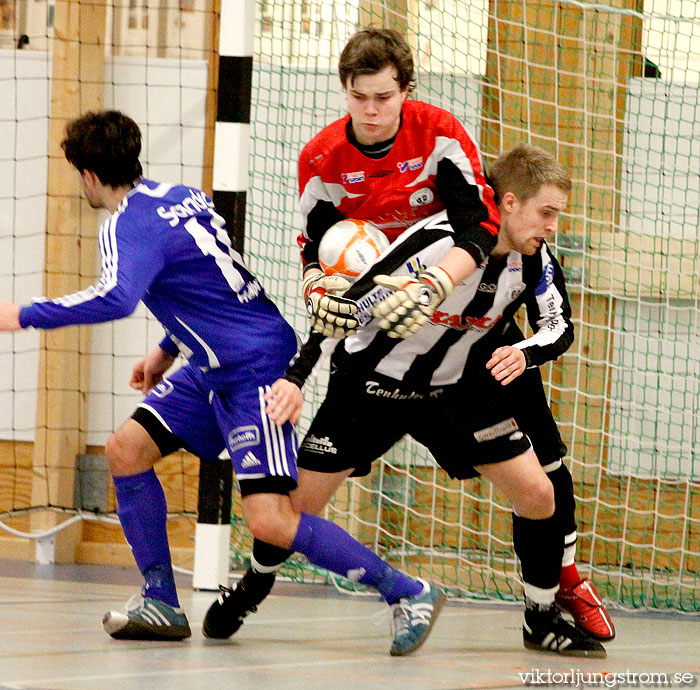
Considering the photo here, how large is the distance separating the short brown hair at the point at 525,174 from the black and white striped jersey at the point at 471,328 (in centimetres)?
18

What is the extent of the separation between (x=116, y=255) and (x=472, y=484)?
2.41 m

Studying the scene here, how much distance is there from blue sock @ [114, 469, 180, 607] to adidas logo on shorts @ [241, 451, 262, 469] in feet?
1.15

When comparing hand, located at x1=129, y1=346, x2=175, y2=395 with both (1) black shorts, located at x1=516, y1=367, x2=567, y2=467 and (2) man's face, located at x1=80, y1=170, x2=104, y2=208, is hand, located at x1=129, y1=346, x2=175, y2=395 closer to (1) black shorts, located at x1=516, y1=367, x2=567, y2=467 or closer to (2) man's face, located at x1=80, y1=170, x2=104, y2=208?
(2) man's face, located at x1=80, y1=170, x2=104, y2=208

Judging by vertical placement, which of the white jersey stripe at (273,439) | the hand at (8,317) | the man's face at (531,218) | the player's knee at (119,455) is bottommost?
the player's knee at (119,455)

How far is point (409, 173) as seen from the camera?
10.5ft

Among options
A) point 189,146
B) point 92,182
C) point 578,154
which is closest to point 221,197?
point 189,146

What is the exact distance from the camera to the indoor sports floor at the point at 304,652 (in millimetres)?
2648

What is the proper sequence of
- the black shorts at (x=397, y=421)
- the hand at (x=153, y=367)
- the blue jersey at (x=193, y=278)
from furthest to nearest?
the hand at (x=153, y=367)
the black shorts at (x=397, y=421)
the blue jersey at (x=193, y=278)

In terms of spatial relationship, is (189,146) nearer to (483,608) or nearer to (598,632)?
(483,608)

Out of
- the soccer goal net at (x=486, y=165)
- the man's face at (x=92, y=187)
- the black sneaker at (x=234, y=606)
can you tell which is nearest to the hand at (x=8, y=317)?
the man's face at (x=92, y=187)

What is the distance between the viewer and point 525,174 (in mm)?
3230

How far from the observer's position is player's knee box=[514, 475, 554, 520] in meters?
3.21

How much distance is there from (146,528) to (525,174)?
1.44m

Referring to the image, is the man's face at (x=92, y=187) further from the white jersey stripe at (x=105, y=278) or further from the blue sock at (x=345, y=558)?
the blue sock at (x=345, y=558)
